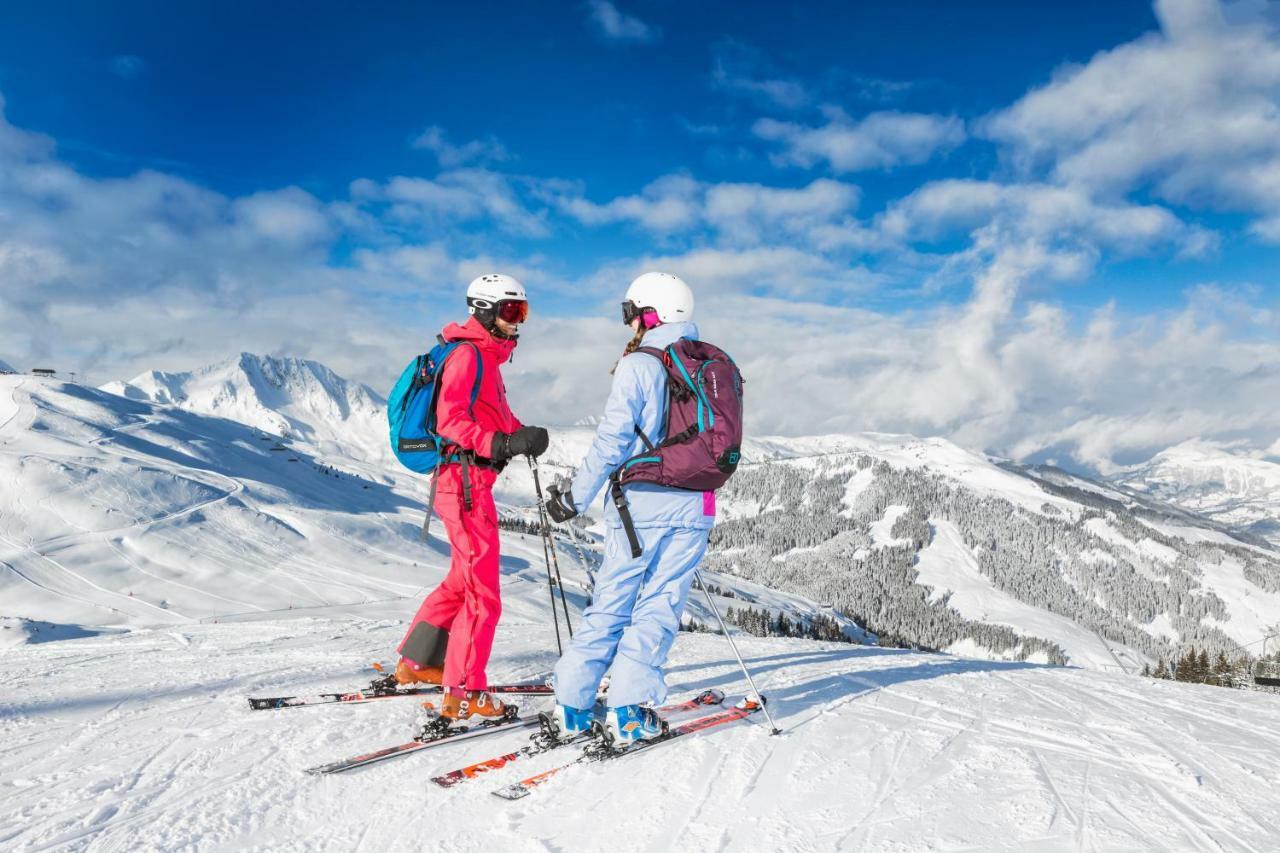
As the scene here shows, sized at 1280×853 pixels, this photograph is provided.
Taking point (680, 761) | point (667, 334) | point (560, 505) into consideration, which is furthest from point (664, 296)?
point (680, 761)

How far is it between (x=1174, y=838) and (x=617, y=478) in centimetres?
428

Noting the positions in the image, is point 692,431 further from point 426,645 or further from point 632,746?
point 426,645

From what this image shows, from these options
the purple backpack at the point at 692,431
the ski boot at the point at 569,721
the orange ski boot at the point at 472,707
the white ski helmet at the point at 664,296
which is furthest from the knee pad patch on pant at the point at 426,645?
the white ski helmet at the point at 664,296

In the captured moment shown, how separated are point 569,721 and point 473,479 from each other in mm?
2288

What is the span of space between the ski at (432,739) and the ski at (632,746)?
925mm

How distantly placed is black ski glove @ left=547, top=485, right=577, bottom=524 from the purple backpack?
1.37 feet

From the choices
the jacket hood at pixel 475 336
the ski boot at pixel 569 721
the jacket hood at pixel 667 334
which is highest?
the jacket hood at pixel 667 334

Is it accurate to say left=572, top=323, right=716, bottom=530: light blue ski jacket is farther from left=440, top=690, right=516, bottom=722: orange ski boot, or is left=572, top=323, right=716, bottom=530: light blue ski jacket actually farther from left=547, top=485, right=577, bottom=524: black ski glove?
left=440, top=690, right=516, bottom=722: orange ski boot

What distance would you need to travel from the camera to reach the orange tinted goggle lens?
7.05m

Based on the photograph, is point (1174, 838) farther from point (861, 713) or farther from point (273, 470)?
point (273, 470)

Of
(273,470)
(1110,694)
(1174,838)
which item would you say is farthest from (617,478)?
(273,470)

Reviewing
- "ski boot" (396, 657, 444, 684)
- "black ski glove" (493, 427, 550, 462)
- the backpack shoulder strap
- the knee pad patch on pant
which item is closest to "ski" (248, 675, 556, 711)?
"ski boot" (396, 657, 444, 684)

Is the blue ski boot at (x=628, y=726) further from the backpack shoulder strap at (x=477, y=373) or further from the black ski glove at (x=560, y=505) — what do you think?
the backpack shoulder strap at (x=477, y=373)

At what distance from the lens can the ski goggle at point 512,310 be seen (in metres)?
7.04
